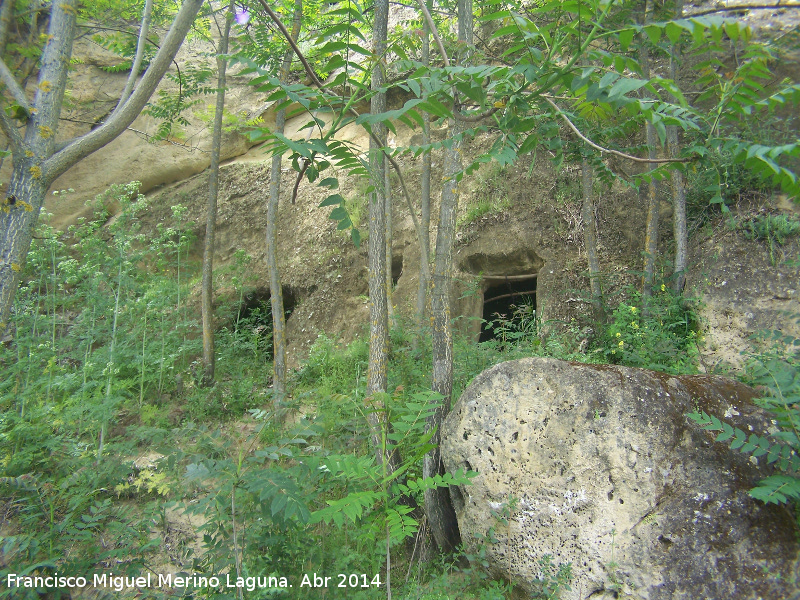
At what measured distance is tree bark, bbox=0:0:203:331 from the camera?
3.21 metres

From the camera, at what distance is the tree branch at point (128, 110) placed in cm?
332

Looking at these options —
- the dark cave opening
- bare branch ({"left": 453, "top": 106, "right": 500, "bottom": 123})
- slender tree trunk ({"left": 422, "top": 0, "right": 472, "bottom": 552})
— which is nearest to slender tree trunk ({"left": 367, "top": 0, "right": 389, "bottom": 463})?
slender tree trunk ({"left": 422, "top": 0, "right": 472, "bottom": 552})

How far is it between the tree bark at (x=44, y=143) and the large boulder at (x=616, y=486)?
329cm

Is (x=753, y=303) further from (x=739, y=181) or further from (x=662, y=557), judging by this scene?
(x=662, y=557)

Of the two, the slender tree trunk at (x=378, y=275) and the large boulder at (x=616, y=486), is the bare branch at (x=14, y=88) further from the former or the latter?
the large boulder at (x=616, y=486)

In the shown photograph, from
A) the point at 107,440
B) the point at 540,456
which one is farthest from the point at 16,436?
the point at 540,456

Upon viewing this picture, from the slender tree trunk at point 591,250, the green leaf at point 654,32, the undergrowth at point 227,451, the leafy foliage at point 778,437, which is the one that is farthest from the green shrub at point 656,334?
the green leaf at point 654,32

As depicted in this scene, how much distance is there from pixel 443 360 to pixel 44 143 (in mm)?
3384

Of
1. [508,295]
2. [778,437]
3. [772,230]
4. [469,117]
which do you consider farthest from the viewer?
[508,295]

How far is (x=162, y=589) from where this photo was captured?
365 cm

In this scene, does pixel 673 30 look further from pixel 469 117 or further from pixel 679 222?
pixel 679 222

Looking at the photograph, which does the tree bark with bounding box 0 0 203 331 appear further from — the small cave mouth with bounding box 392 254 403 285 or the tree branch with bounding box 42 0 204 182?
the small cave mouth with bounding box 392 254 403 285

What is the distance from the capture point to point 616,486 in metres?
3.51

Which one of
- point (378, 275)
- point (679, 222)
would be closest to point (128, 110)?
point (378, 275)
